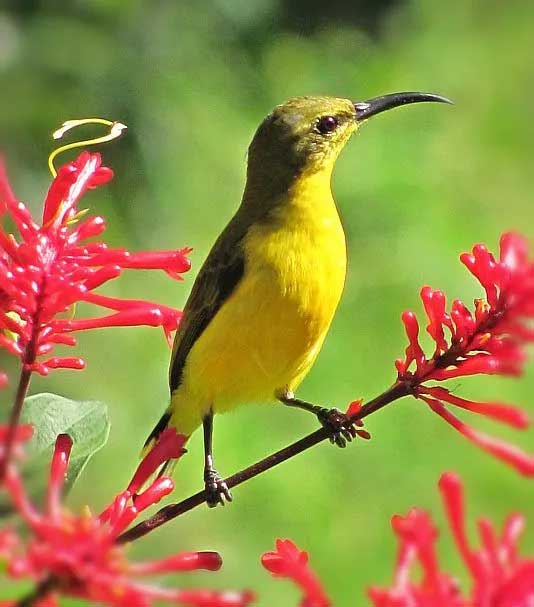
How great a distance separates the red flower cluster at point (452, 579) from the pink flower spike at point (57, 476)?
0.38 meters

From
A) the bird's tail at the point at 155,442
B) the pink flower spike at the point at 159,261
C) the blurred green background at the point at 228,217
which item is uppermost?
the blurred green background at the point at 228,217

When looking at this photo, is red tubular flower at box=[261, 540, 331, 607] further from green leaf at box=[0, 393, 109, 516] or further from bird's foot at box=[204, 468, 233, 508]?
bird's foot at box=[204, 468, 233, 508]

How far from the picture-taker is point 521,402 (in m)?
6.67

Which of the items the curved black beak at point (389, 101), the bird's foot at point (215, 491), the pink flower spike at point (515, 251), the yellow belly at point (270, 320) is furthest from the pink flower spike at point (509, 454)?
the curved black beak at point (389, 101)

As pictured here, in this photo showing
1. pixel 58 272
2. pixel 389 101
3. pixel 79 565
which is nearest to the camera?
pixel 79 565

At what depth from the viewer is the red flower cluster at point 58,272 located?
1840 mm

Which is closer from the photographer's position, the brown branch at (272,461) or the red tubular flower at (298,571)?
the red tubular flower at (298,571)

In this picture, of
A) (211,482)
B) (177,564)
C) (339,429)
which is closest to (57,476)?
(177,564)

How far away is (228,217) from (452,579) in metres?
4.43

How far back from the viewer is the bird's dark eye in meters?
3.43

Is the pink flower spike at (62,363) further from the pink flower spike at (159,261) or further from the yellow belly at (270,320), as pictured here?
the yellow belly at (270,320)

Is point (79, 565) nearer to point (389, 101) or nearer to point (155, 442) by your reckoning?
point (155, 442)

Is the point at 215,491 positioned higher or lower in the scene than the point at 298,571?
higher

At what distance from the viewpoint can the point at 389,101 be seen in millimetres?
3205
